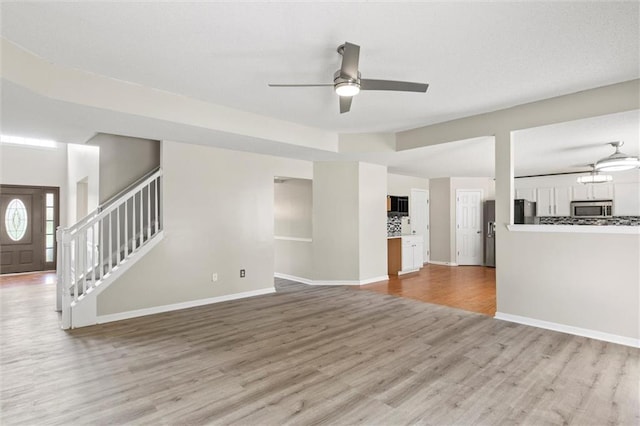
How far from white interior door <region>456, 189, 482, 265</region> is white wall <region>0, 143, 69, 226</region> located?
10242 mm

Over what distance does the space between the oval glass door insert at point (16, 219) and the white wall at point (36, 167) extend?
1.74ft

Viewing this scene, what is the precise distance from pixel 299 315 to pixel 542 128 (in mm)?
3977

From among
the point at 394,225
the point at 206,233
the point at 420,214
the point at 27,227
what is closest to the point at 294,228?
the point at 206,233

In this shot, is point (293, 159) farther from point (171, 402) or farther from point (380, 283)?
point (171, 402)

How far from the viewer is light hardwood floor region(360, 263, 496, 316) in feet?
16.8

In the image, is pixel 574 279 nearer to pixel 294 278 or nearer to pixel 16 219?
pixel 294 278

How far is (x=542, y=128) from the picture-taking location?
13.6ft

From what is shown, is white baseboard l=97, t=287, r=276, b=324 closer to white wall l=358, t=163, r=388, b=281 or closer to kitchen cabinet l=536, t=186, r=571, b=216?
white wall l=358, t=163, r=388, b=281

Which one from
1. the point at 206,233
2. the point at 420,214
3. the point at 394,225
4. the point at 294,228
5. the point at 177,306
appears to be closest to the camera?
the point at 177,306

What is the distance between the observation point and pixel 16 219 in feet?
25.6

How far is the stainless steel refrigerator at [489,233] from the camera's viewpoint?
8594mm

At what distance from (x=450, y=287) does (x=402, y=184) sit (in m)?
3.37

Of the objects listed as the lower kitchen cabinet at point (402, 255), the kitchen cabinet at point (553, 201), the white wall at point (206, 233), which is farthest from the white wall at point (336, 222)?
the kitchen cabinet at point (553, 201)

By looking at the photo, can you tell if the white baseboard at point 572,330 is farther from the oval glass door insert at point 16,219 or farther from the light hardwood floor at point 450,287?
the oval glass door insert at point 16,219
